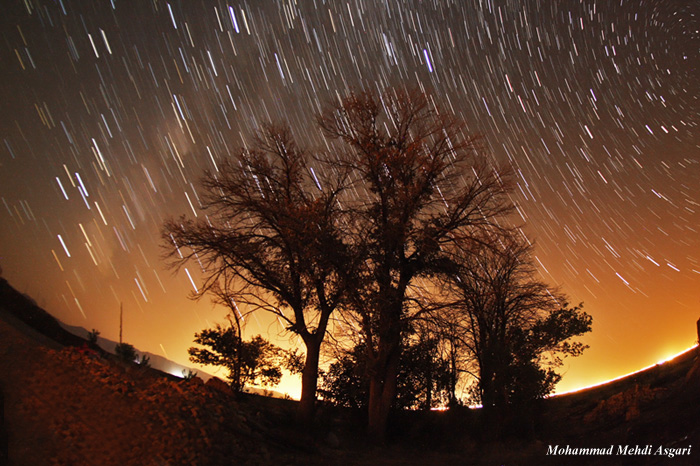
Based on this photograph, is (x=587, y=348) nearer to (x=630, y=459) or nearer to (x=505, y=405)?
(x=505, y=405)

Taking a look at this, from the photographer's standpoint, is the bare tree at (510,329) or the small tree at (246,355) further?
the small tree at (246,355)

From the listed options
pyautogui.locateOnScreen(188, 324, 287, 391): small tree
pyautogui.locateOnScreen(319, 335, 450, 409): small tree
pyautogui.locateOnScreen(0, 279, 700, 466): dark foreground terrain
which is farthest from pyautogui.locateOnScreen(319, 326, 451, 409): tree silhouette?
pyautogui.locateOnScreen(188, 324, 287, 391): small tree

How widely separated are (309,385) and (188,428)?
5.43 m

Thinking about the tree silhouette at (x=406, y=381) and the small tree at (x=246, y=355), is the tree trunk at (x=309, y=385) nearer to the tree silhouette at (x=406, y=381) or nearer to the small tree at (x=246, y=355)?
the tree silhouette at (x=406, y=381)

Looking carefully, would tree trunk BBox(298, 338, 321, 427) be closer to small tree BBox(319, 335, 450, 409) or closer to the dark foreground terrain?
the dark foreground terrain

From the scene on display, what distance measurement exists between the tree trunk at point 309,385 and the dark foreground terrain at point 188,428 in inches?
18.9

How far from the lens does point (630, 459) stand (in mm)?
8055

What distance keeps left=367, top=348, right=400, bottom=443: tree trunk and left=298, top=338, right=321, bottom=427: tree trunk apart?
177 cm

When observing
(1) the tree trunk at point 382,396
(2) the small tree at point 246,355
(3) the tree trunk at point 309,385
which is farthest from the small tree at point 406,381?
(2) the small tree at point 246,355

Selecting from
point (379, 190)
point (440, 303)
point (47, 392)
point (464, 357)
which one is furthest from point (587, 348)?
point (47, 392)

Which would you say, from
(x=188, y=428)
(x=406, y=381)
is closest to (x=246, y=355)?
(x=406, y=381)

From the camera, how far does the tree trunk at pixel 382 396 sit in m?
13.6

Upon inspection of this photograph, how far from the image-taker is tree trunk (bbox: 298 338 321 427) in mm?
13047

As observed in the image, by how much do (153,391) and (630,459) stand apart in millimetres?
8816
